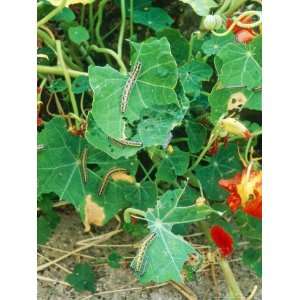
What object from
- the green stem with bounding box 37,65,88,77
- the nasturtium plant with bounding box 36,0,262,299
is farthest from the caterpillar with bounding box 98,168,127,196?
the green stem with bounding box 37,65,88,77

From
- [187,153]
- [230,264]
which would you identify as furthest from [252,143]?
[230,264]

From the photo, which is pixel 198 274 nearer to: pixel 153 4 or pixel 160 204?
pixel 160 204

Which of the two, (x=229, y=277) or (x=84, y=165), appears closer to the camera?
(x=84, y=165)

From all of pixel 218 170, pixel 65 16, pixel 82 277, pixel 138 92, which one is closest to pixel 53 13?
pixel 65 16

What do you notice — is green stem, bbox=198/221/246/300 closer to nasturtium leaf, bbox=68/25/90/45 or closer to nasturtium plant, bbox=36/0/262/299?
nasturtium plant, bbox=36/0/262/299

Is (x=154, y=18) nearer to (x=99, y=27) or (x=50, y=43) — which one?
(x=99, y=27)

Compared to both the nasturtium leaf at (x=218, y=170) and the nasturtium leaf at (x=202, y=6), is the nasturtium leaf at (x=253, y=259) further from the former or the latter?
the nasturtium leaf at (x=202, y=6)
